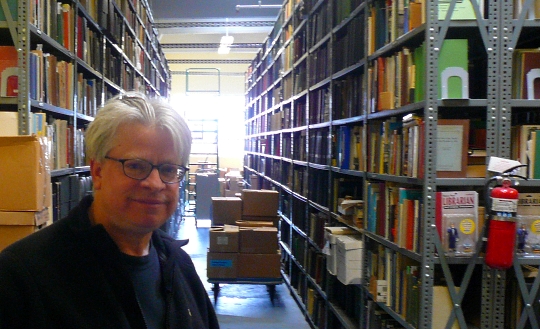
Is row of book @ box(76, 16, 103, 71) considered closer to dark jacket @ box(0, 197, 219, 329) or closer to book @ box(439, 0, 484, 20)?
book @ box(439, 0, 484, 20)

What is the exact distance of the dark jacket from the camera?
835 mm

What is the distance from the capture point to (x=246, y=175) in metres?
10.3

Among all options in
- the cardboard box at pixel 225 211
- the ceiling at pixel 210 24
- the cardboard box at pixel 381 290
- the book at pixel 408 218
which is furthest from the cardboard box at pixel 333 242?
the ceiling at pixel 210 24

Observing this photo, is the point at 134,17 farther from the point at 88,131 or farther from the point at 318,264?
the point at 88,131

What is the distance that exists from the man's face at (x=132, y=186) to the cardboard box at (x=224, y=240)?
3.36m

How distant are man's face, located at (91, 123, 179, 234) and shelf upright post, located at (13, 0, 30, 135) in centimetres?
133

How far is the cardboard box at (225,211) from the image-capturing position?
4875mm

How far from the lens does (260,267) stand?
14.4 ft

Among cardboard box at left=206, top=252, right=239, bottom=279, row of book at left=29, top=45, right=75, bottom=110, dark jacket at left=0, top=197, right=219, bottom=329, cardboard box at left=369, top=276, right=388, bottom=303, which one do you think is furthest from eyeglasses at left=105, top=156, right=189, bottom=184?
cardboard box at left=206, top=252, right=239, bottom=279

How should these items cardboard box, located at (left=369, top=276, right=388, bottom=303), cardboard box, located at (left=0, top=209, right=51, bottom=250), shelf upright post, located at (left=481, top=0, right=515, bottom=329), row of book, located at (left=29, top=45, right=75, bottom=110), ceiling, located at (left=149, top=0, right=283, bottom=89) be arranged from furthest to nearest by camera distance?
ceiling, located at (left=149, top=0, right=283, bottom=89), cardboard box, located at (left=369, top=276, right=388, bottom=303), row of book, located at (left=29, top=45, right=75, bottom=110), shelf upright post, located at (left=481, top=0, right=515, bottom=329), cardboard box, located at (left=0, top=209, right=51, bottom=250)

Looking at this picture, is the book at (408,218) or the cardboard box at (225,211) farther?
the cardboard box at (225,211)

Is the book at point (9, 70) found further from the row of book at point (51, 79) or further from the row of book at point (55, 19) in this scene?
the row of book at point (55, 19)

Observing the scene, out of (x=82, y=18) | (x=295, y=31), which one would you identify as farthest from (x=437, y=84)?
(x=295, y=31)

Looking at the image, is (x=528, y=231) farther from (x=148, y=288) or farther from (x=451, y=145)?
(x=148, y=288)
